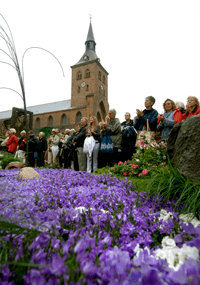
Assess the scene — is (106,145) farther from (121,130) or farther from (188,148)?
(188,148)

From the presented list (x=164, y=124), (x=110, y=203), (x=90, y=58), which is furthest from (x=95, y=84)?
(x=110, y=203)

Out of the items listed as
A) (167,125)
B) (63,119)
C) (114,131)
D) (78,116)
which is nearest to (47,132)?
(78,116)

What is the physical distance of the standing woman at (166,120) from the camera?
456 centimetres

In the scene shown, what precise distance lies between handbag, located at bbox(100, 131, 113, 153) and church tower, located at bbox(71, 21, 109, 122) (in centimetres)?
3230

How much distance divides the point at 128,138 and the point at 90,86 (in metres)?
37.0

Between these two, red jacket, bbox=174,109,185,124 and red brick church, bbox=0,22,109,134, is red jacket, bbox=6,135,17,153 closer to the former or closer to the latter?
red jacket, bbox=174,109,185,124

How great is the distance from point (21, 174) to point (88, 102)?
117 ft

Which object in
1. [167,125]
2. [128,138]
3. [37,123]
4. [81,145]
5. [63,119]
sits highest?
[63,119]

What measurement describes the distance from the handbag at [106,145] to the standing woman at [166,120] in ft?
4.87

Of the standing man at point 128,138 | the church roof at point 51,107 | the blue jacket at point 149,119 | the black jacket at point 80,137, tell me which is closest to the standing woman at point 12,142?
the black jacket at point 80,137

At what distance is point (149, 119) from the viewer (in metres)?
5.34

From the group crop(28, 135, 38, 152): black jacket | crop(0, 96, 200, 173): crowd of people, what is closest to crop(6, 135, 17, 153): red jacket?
crop(28, 135, 38, 152): black jacket

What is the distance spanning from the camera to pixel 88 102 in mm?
38531

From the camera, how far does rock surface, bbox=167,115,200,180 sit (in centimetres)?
220
